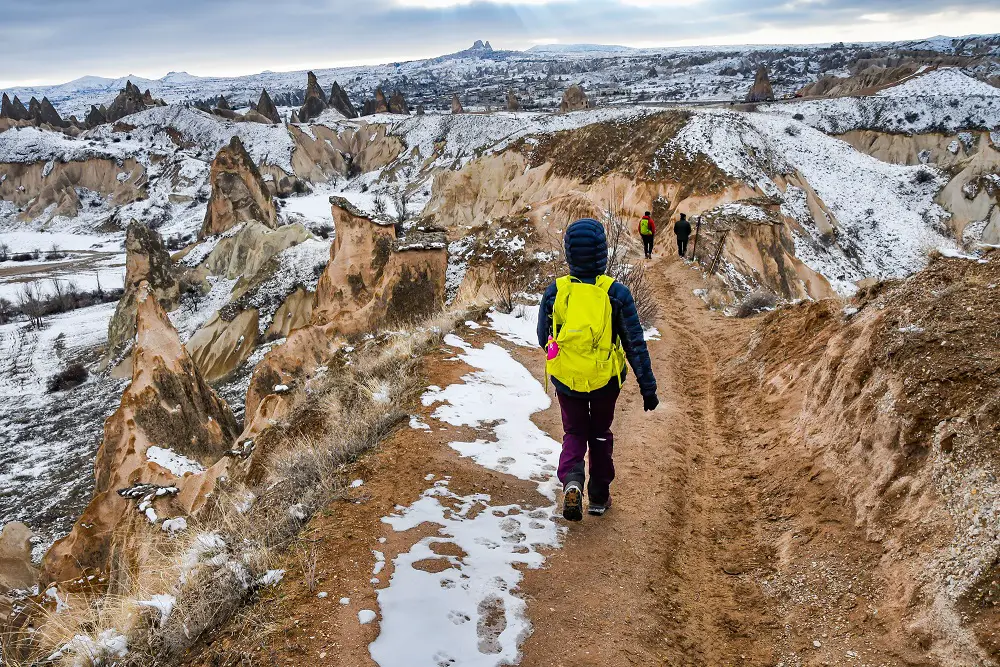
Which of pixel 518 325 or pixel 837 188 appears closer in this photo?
pixel 518 325

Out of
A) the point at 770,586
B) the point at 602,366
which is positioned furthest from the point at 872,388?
the point at 602,366

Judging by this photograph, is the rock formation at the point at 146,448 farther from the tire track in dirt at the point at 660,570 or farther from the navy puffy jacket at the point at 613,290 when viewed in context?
the navy puffy jacket at the point at 613,290

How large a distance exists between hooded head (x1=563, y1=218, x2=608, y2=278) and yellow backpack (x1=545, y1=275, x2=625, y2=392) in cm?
8

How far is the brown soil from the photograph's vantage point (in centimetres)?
312

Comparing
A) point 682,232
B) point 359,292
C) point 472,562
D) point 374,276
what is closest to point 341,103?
point 374,276

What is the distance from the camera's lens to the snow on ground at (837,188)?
32656 mm

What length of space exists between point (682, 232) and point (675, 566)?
15384mm

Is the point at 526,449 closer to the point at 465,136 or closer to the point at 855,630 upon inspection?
the point at 855,630

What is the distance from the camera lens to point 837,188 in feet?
129

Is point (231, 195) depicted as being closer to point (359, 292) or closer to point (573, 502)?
point (359, 292)

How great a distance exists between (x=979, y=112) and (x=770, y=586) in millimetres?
72256

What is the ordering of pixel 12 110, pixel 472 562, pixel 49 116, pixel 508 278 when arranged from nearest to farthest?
pixel 472 562 < pixel 508 278 < pixel 12 110 < pixel 49 116

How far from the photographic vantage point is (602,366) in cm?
398

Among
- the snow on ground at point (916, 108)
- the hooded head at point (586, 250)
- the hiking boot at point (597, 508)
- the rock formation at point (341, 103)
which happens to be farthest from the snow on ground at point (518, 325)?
the rock formation at point (341, 103)
